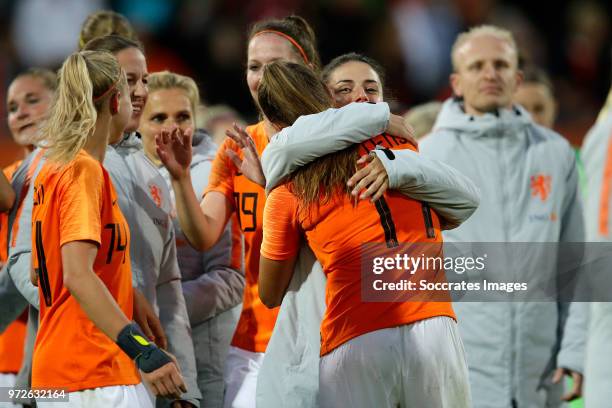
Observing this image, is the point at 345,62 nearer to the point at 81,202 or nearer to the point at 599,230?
the point at 599,230

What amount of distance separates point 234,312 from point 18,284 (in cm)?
120

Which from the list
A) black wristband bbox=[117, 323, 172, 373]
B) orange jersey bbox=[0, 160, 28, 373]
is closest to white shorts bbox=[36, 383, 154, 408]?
black wristband bbox=[117, 323, 172, 373]

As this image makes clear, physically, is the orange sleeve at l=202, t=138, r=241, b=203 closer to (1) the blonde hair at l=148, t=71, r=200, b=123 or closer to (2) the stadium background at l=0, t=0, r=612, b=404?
(1) the blonde hair at l=148, t=71, r=200, b=123

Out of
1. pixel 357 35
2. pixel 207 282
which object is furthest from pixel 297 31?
pixel 357 35

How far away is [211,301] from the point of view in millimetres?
4984

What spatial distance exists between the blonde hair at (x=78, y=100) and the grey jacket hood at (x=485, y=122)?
2217mm

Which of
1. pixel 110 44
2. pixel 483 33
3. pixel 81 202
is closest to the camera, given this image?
pixel 81 202

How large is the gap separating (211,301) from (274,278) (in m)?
1.07

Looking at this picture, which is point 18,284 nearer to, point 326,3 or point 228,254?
point 228,254

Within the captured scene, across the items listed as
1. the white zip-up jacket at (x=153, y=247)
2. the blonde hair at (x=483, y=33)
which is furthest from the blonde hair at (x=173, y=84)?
the blonde hair at (x=483, y=33)

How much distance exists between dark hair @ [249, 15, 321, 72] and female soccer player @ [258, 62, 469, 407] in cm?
97

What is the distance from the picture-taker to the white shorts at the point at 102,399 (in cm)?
379

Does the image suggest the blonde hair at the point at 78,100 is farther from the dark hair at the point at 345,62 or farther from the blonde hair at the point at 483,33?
the blonde hair at the point at 483,33

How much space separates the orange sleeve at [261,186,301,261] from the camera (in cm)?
385
